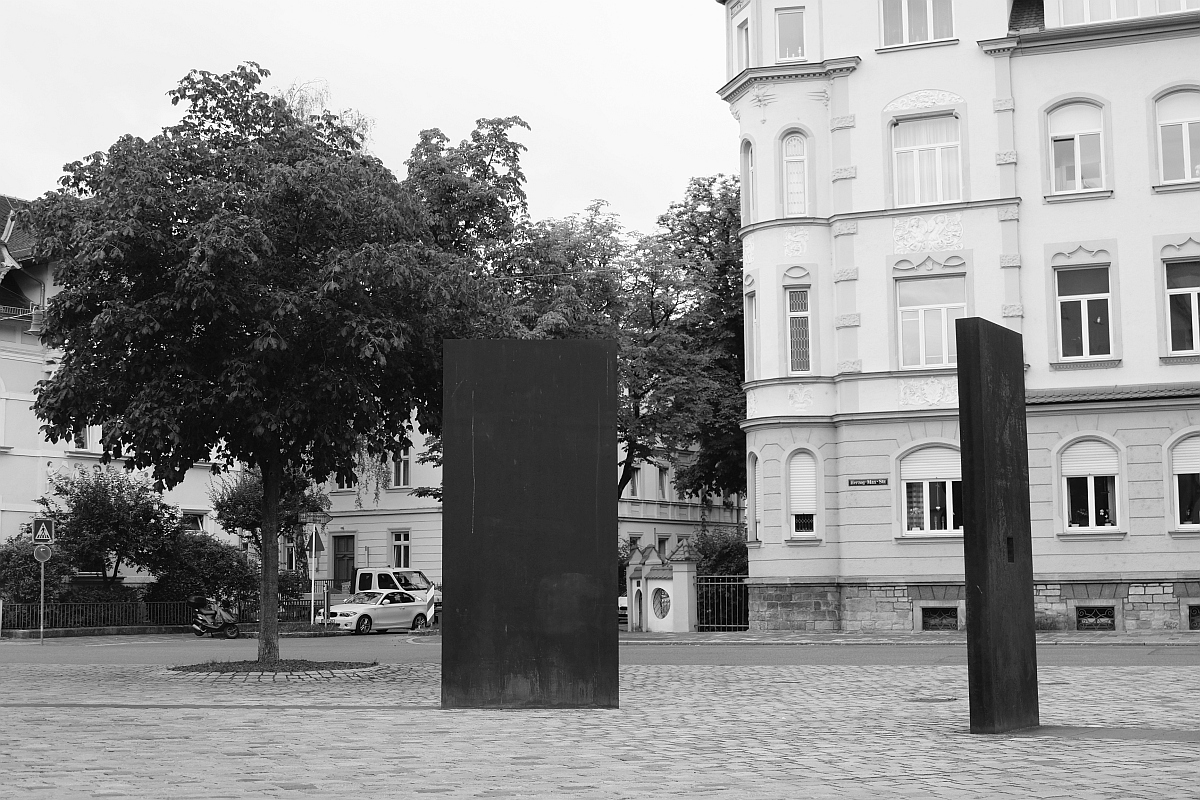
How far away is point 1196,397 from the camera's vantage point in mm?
31094

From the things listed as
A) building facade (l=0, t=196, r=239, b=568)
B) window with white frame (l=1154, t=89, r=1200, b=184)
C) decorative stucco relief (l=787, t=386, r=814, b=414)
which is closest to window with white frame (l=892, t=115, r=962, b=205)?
window with white frame (l=1154, t=89, r=1200, b=184)

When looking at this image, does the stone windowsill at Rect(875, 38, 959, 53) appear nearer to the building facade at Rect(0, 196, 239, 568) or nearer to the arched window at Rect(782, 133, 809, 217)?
the arched window at Rect(782, 133, 809, 217)

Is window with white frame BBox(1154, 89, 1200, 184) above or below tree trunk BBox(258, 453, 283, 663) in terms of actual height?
above

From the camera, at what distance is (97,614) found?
41.0m

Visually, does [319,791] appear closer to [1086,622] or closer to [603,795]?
[603,795]

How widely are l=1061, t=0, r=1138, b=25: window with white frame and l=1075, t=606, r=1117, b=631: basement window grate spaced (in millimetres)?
12910

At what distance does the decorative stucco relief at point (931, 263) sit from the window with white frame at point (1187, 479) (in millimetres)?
6132

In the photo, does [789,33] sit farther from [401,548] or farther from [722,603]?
[401,548]

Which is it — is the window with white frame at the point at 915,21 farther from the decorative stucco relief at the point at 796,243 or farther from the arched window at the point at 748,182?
the decorative stucco relief at the point at 796,243

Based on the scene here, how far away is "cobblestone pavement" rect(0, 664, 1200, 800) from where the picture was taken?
27.1 feet

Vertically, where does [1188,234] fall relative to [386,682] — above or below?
above

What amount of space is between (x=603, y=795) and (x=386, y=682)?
10.8 metres

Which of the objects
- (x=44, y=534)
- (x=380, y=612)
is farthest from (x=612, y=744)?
(x=380, y=612)

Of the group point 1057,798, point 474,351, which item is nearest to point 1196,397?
point 474,351
